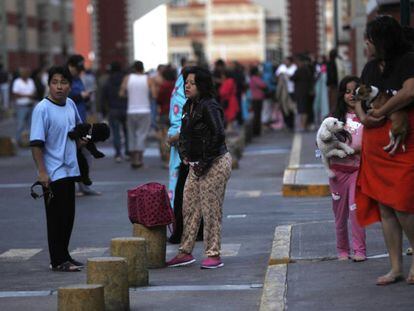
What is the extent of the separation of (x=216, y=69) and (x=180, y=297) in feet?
79.9

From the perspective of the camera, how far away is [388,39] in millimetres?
9609

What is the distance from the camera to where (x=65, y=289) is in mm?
8898

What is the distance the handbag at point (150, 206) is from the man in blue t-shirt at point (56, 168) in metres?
0.58

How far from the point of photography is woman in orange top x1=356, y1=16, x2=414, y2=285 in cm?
959

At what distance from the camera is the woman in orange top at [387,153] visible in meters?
9.59

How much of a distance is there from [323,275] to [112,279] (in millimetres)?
1761

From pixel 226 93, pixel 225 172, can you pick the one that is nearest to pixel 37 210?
pixel 225 172

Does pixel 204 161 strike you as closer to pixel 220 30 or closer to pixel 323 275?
pixel 323 275

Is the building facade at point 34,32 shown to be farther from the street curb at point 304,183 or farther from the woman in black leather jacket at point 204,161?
the woman in black leather jacket at point 204,161

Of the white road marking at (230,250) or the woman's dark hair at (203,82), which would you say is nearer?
the woman's dark hair at (203,82)

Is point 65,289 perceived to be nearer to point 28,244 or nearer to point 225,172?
point 225,172

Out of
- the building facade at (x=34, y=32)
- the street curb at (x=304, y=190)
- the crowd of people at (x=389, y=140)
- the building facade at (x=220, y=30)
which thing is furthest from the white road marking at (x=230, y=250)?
the building facade at (x=220, y=30)

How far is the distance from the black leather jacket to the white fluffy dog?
3.24 ft

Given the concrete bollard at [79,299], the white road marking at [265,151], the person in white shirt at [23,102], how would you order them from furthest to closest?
the person in white shirt at [23,102], the white road marking at [265,151], the concrete bollard at [79,299]
